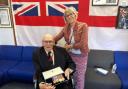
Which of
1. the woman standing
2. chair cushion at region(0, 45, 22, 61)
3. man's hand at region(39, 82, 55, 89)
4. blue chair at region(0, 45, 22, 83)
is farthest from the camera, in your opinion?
chair cushion at region(0, 45, 22, 61)

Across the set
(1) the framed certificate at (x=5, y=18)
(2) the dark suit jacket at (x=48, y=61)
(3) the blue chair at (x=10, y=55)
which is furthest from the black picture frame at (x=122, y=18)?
(1) the framed certificate at (x=5, y=18)

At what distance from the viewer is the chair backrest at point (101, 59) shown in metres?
3.10

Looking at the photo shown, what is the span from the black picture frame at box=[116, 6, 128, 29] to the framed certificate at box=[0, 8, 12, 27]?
1986 millimetres

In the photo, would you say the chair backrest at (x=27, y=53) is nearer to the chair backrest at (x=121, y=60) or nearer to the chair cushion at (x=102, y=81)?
the chair cushion at (x=102, y=81)

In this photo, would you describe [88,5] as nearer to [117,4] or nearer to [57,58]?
[117,4]

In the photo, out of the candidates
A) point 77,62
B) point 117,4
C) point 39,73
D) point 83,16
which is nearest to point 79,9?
point 83,16

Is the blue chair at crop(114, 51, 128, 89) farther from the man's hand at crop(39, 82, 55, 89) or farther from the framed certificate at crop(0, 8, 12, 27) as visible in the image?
the framed certificate at crop(0, 8, 12, 27)

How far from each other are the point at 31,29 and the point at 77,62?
137 cm

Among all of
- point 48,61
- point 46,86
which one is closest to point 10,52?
point 48,61

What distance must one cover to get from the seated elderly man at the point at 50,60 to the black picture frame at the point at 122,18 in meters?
1.18

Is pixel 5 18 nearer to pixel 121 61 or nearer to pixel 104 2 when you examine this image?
pixel 104 2

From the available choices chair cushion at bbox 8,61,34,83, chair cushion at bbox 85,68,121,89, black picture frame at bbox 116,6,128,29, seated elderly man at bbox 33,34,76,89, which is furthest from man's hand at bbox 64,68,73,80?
black picture frame at bbox 116,6,128,29

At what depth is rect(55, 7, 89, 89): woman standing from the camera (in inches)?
90.7

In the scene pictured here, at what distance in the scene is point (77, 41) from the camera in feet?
7.80
